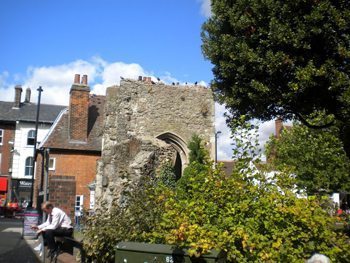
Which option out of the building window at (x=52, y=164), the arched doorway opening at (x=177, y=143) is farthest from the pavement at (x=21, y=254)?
the building window at (x=52, y=164)

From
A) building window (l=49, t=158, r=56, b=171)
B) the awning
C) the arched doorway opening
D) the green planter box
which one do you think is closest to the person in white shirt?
the green planter box

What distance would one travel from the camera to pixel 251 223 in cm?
Result: 525

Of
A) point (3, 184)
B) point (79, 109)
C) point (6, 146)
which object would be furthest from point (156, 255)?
point (6, 146)

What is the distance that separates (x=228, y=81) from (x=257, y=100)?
119 centimetres

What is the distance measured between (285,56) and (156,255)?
20.2 feet

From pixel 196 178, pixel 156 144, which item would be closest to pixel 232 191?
pixel 196 178

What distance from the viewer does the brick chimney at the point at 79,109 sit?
28641 mm

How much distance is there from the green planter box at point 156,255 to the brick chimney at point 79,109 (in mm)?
24438

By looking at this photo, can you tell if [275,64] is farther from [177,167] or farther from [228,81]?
[177,167]

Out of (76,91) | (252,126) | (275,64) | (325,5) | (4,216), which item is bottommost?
(4,216)

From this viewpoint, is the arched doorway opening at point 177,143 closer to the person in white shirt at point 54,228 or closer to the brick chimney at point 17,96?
the person in white shirt at point 54,228

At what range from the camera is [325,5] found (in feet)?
29.8

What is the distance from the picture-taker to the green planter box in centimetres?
460

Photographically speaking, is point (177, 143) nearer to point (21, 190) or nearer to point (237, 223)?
point (237, 223)
